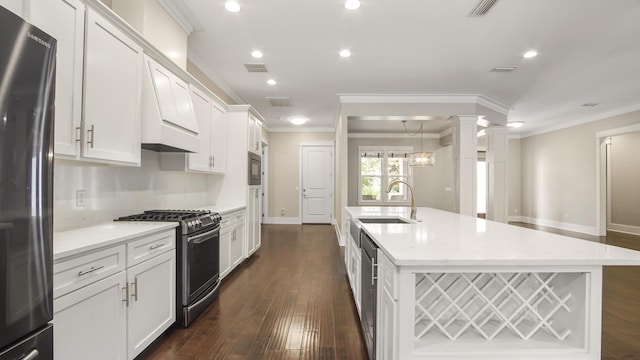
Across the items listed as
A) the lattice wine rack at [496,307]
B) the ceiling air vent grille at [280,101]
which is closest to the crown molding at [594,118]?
the ceiling air vent grille at [280,101]

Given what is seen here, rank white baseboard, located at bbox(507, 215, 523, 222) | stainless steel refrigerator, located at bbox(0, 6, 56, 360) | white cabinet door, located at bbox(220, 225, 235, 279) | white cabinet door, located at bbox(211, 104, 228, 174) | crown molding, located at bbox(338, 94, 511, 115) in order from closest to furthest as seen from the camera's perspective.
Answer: stainless steel refrigerator, located at bbox(0, 6, 56, 360) → white cabinet door, located at bbox(220, 225, 235, 279) → white cabinet door, located at bbox(211, 104, 228, 174) → crown molding, located at bbox(338, 94, 511, 115) → white baseboard, located at bbox(507, 215, 523, 222)

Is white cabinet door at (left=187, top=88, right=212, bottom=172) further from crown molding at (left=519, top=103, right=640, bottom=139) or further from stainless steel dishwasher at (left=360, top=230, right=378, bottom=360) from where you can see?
crown molding at (left=519, top=103, right=640, bottom=139)

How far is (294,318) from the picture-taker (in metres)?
2.56

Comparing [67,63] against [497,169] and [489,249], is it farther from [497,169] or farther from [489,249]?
[497,169]

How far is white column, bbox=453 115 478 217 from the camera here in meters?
5.37

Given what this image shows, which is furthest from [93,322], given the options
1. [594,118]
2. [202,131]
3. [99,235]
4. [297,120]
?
[594,118]

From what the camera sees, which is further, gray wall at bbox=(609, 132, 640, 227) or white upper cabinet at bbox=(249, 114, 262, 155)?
gray wall at bbox=(609, 132, 640, 227)

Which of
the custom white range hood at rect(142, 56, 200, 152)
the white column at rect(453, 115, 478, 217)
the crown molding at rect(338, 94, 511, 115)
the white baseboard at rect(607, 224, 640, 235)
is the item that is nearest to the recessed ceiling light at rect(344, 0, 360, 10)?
the custom white range hood at rect(142, 56, 200, 152)

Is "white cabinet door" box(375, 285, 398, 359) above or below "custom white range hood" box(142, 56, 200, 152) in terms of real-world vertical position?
below

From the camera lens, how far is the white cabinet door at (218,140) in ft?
12.1

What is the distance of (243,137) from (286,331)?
106 inches

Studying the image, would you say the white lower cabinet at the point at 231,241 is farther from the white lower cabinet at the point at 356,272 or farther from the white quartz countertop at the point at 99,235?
the white lower cabinet at the point at 356,272

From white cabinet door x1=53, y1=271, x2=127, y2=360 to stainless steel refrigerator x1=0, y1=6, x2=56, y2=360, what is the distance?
0.29 metres

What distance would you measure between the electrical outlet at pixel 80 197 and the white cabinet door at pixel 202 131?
1.03 m
